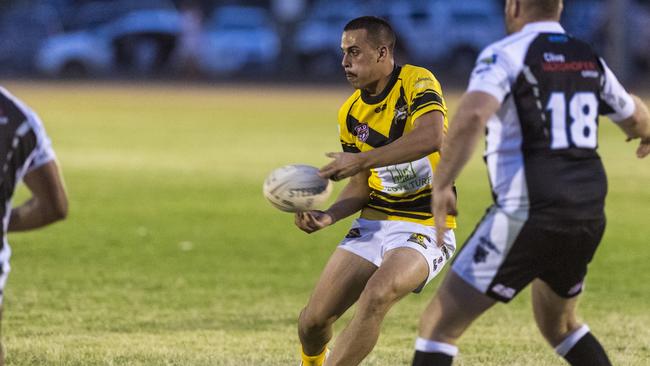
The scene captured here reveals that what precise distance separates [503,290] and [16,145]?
7.18 ft

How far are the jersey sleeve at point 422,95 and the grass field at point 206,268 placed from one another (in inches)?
72.0

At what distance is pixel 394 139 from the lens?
7.12 m

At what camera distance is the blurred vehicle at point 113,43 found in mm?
44062

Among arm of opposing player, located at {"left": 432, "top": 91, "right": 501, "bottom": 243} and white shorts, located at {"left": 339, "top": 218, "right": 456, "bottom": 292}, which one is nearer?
arm of opposing player, located at {"left": 432, "top": 91, "right": 501, "bottom": 243}

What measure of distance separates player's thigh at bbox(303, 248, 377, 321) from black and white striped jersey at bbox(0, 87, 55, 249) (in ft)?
7.13

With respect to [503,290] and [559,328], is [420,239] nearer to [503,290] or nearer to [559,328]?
[559,328]

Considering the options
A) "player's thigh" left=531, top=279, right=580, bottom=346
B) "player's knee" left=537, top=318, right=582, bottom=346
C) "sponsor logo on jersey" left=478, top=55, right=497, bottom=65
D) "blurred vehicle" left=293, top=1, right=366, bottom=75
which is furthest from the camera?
"blurred vehicle" left=293, top=1, right=366, bottom=75

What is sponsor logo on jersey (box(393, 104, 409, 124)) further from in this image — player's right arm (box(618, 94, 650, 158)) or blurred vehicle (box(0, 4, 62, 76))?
blurred vehicle (box(0, 4, 62, 76))

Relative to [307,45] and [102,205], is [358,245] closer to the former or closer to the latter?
[102,205]

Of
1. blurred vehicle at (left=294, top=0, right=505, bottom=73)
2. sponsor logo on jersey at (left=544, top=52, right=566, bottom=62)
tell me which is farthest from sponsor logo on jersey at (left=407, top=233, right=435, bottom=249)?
blurred vehicle at (left=294, top=0, right=505, bottom=73)

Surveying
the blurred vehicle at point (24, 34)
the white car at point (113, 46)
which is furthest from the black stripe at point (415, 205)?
the blurred vehicle at point (24, 34)

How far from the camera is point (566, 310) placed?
590cm

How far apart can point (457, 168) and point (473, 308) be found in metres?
0.64

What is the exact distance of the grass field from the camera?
27.6 ft
